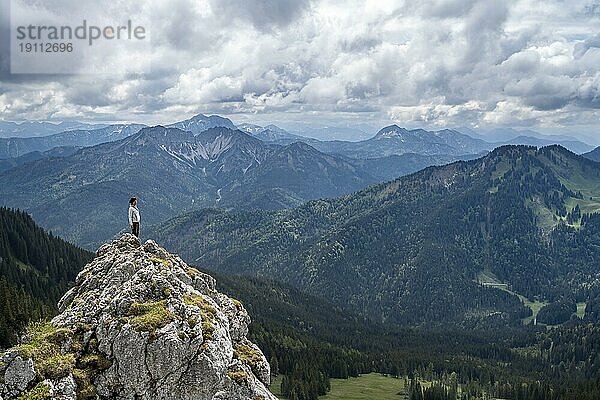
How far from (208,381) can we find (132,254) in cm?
1848

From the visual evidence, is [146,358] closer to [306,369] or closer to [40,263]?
[306,369]

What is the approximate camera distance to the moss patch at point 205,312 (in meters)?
46.9

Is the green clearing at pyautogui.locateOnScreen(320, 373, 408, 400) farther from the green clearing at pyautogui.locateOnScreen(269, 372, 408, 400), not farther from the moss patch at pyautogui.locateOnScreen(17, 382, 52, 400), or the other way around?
the moss patch at pyautogui.locateOnScreen(17, 382, 52, 400)

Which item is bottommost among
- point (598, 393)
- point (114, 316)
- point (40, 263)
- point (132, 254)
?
point (598, 393)

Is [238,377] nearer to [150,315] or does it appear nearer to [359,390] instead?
[150,315]

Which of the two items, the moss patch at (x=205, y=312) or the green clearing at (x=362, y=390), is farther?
the green clearing at (x=362, y=390)

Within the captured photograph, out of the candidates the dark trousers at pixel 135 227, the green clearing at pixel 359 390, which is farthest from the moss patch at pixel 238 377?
the green clearing at pixel 359 390

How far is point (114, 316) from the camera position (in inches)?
1807

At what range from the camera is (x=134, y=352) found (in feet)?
142

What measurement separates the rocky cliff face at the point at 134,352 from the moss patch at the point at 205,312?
0.12 meters

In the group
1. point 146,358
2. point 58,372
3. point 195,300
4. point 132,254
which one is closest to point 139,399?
point 146,358

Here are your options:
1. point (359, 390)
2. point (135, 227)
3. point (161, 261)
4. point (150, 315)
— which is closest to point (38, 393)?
point (150, 315)

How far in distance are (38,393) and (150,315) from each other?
1038 cm

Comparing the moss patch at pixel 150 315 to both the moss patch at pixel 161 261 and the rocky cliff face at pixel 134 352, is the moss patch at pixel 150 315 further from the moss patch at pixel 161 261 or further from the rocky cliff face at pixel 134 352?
the moss patch at pixel 161 261
